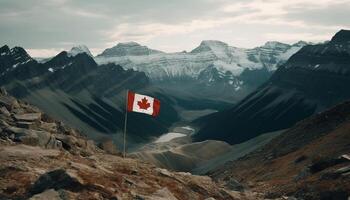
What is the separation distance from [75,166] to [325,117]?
118 m

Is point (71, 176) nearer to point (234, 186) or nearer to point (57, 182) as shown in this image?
point (57, 182)

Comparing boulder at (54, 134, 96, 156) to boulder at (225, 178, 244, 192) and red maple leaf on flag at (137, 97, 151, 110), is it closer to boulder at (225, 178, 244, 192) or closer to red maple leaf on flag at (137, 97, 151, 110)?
red maple leaf on flag at (137, 97, 151, 110)

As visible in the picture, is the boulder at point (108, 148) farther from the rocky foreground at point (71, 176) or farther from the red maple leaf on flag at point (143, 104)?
the red maple leaf on flag at point (143, 104)

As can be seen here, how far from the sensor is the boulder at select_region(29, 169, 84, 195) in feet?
127

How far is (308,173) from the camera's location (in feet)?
243

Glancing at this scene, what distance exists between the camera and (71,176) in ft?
129

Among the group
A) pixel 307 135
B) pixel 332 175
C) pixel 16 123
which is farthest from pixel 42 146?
pixel 307 135

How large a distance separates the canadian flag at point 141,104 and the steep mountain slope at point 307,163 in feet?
51.1

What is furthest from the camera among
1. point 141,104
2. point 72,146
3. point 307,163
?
point 307,163

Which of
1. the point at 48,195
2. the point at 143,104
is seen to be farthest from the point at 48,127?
the point at 48,195

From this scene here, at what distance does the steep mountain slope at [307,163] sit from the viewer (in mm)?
55094

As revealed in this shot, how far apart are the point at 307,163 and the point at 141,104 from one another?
62935mm

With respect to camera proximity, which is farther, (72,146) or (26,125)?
(26,125)

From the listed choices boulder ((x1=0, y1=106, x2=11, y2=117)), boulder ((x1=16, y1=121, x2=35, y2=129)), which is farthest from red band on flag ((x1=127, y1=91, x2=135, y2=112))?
boulder ((x1=0, y1=106, x2=11, y2=117))
